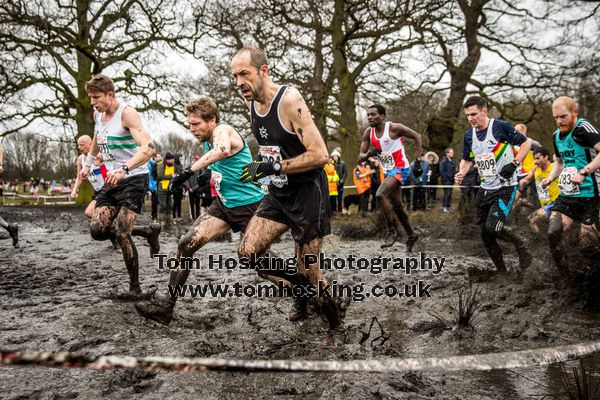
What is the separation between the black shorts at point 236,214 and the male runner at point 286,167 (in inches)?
21.1

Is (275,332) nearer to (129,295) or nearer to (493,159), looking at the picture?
(129,295)

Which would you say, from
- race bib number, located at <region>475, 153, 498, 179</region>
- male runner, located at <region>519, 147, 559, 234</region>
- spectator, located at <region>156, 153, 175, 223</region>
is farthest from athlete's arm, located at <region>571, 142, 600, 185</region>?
spectator, located at <region>156, 153, 175, 223</region>

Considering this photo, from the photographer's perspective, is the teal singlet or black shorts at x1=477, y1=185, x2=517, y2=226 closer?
the teal singlet

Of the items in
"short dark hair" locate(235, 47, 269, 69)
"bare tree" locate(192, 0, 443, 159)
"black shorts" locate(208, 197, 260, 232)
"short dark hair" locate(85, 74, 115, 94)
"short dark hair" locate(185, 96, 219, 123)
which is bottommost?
"black shorts" locate(208, 197, 260, 232)

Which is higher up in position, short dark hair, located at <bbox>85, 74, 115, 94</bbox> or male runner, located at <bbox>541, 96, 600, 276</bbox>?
short dark hair, located at <bbox>85, 74, 115, 94</bbox>

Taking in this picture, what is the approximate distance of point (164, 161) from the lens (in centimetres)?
1330

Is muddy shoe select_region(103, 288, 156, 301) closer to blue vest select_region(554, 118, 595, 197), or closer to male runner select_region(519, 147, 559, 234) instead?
blue vest select_region(554, 118, 595, 197)

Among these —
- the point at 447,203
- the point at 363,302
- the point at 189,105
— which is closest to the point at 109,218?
the point at 189,105

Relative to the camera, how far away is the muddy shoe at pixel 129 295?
479cm

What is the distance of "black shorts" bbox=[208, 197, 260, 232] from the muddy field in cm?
82

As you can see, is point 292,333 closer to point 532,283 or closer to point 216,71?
point 532,283

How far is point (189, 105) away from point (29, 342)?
227 centimetres

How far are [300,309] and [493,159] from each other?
2880 mm

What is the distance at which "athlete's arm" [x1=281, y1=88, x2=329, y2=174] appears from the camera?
10.7 feet
